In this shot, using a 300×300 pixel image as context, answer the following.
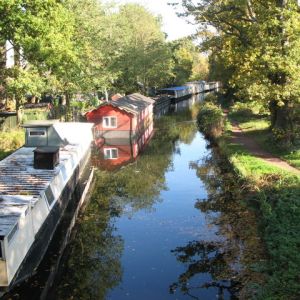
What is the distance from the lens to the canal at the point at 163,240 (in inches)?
582

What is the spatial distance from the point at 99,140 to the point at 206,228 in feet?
82.9

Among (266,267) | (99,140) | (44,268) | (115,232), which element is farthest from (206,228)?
(99,140)

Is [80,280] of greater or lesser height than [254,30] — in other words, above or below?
below

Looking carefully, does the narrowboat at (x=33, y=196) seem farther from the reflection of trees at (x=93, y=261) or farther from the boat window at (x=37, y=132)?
the reflection of trees at (x=93, y=261)

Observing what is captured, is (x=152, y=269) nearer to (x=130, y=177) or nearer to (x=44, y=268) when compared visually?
(x=44, y=268)

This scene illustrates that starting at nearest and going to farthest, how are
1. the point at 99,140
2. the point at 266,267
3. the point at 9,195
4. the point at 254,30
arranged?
the point at 266,267
the point at 9,195
the point at 254,30
the point at 99,140

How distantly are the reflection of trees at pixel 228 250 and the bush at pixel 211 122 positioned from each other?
1634 cm

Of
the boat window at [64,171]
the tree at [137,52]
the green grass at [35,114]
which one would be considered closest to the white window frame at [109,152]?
the green grass at [35,114]

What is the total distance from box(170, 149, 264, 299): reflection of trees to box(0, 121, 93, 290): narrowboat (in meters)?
5.13

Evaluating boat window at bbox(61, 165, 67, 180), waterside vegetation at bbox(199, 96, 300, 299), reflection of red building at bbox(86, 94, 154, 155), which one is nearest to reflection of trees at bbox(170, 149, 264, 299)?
waterside vegetation at bbox(199, 96, 300, 299)

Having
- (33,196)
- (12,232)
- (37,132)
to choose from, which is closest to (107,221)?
(33,196)

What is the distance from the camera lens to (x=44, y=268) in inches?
635

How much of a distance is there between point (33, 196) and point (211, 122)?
29.4 m

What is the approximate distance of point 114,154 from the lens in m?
37.9
